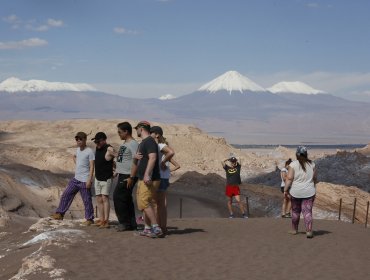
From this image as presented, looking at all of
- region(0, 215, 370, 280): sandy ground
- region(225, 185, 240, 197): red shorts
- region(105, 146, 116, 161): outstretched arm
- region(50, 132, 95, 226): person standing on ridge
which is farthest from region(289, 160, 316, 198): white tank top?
region(225, 185, 240, 197): red shorts

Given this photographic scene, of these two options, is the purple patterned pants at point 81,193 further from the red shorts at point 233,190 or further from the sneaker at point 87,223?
the red shorts at point 233,190

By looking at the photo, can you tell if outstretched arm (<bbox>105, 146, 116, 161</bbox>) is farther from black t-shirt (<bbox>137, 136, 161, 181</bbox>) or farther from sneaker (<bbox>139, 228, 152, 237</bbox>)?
sneaker (<bbox>139, 228, 152, 237</bbox>)

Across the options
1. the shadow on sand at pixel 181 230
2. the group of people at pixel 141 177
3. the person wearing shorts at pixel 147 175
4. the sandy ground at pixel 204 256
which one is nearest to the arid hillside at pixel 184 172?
the group of people at pixel 141 177

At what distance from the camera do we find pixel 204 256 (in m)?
9.13

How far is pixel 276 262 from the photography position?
29.4ft

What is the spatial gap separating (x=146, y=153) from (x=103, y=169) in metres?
1.30

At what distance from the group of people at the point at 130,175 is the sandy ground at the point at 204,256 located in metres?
0.33

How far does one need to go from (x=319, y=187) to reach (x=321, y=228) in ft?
70.6

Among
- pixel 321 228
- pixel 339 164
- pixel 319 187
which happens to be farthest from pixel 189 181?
pixel 321 228

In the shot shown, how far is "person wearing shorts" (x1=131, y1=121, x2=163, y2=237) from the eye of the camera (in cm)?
979

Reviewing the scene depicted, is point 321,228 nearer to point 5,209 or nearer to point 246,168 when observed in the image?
point 5,209

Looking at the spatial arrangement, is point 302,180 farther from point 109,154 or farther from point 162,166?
point 109,154

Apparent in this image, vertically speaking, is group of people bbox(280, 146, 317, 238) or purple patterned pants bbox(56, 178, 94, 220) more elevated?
group of people bbox(280, 146, 317, 238)

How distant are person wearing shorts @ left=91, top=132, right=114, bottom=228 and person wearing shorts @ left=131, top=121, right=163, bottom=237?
90 cm
